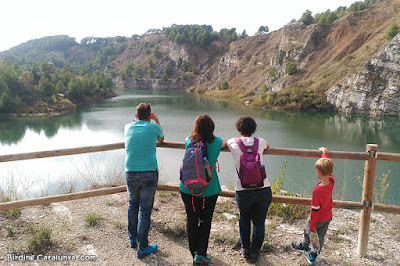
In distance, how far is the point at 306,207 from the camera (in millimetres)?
4766

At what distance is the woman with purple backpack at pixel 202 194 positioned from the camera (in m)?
2.96

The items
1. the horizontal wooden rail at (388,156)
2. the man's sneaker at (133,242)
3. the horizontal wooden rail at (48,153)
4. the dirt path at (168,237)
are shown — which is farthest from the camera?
the horizontal wooden rail at (48,153)

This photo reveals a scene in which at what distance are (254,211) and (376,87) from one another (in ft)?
108

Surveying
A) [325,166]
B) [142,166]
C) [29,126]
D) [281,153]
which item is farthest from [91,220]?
[29,126]

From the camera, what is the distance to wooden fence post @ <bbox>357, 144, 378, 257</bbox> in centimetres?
338

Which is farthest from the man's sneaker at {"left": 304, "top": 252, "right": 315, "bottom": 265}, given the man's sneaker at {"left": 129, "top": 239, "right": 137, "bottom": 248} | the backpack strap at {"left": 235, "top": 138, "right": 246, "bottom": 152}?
the man's sneaker at {"left": 129, "top": 239, "right": 137, "bottom": 248}

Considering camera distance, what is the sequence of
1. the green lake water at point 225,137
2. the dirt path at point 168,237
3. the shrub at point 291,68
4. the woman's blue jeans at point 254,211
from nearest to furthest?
the woman's blue jeans at point 254,211 < the dirt path at point 168,237 < the green lake water at point 225,137 < the shrub at point 291,68

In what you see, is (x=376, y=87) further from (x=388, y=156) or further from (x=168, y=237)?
(x=168, y=237)

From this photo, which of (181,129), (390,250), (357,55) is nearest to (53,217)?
(390,250)

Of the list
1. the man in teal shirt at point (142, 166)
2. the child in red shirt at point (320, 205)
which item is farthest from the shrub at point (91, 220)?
the child in red shirt at point (320, 205)

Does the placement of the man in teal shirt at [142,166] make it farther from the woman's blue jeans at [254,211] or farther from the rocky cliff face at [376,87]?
the rocky cliff face at [376,87]

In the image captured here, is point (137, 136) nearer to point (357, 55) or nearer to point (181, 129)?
point (181, 129)

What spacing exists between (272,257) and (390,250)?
1637 millimetres

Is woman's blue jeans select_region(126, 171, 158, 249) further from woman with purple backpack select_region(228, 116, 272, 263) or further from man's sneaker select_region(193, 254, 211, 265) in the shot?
woman with purple backpack select_region(228, 116, 272, 263)
